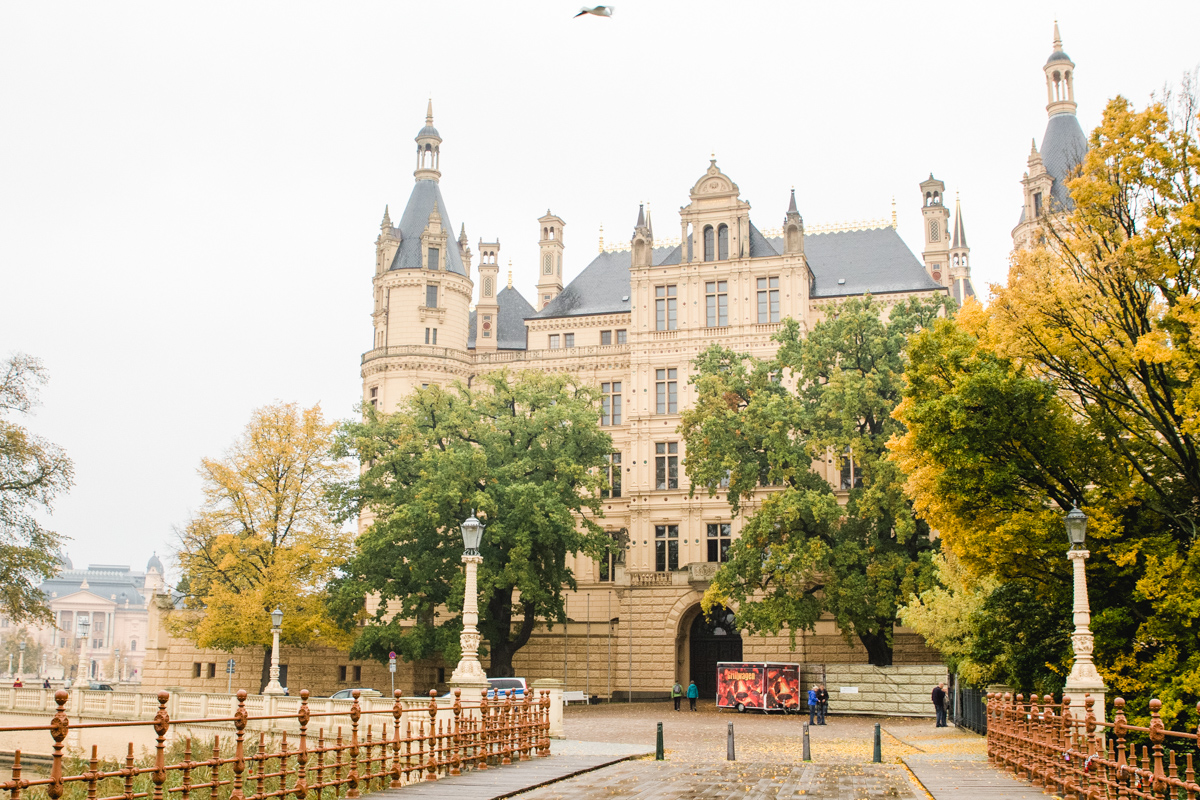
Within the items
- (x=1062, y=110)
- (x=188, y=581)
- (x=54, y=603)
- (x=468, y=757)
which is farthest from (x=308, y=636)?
(x=54, y=603)

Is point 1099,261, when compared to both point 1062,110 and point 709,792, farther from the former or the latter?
point 1062,110

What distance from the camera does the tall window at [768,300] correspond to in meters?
50.9

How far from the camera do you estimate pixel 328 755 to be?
2283cm

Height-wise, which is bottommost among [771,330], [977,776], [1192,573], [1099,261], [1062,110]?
[977,776]

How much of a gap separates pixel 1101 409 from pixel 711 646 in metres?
29.7

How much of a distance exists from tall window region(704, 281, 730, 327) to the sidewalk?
2973 centimetres

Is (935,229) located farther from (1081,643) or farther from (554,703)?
(1081,643)

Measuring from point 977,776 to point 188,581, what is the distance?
37539 millimetres

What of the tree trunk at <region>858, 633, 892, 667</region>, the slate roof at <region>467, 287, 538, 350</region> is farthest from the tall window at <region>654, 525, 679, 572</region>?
the slate roof at <region>467, 287, 538, 350</region>

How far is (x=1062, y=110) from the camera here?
168 ft

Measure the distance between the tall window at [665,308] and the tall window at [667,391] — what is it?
214 cm

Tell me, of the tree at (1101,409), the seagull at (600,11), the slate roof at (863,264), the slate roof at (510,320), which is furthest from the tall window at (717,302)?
the seagull at (600,11)

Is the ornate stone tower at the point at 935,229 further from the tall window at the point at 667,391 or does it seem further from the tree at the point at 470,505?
the tree at the point at 470,505

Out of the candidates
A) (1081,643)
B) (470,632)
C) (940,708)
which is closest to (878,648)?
(940,708)
